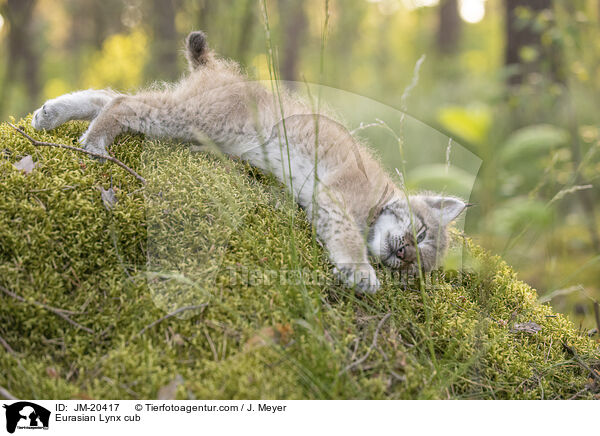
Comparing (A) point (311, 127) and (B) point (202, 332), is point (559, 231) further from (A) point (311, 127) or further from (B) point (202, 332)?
(B) point (202, 332)

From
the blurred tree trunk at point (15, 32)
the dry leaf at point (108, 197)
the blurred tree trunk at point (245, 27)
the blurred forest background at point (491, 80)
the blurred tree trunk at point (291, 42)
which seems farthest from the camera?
the blurred tree trunk at point (291, 42)

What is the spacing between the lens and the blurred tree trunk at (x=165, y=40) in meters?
7.91

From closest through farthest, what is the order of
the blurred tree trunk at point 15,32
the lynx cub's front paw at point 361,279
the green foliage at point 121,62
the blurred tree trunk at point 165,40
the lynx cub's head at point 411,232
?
the lynx cub's front paw at point 361,279 < the lynx cub's head at point 411,232 < the blurred tree trunk at point 15,32 < the blurred tree trunk at point 165,40 < the green foliage at point 121,62

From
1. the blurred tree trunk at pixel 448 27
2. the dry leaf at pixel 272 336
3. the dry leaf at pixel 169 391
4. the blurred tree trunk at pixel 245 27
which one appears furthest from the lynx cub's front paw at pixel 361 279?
the blurred tree trunk at pixel 448 27

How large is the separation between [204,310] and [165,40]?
7074 millimetres

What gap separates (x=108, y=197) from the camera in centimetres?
228

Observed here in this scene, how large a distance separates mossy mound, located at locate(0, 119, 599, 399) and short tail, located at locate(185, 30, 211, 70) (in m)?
0.88

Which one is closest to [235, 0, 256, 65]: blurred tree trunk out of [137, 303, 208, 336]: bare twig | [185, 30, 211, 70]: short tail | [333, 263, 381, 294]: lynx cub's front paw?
[185, 30, 211, 70]: short tail

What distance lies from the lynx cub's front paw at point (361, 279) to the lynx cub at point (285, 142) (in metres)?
0.14

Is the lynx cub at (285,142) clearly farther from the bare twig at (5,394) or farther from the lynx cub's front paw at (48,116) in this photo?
the bare twig at (5,394)

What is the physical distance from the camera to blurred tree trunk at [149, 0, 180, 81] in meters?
7.91
